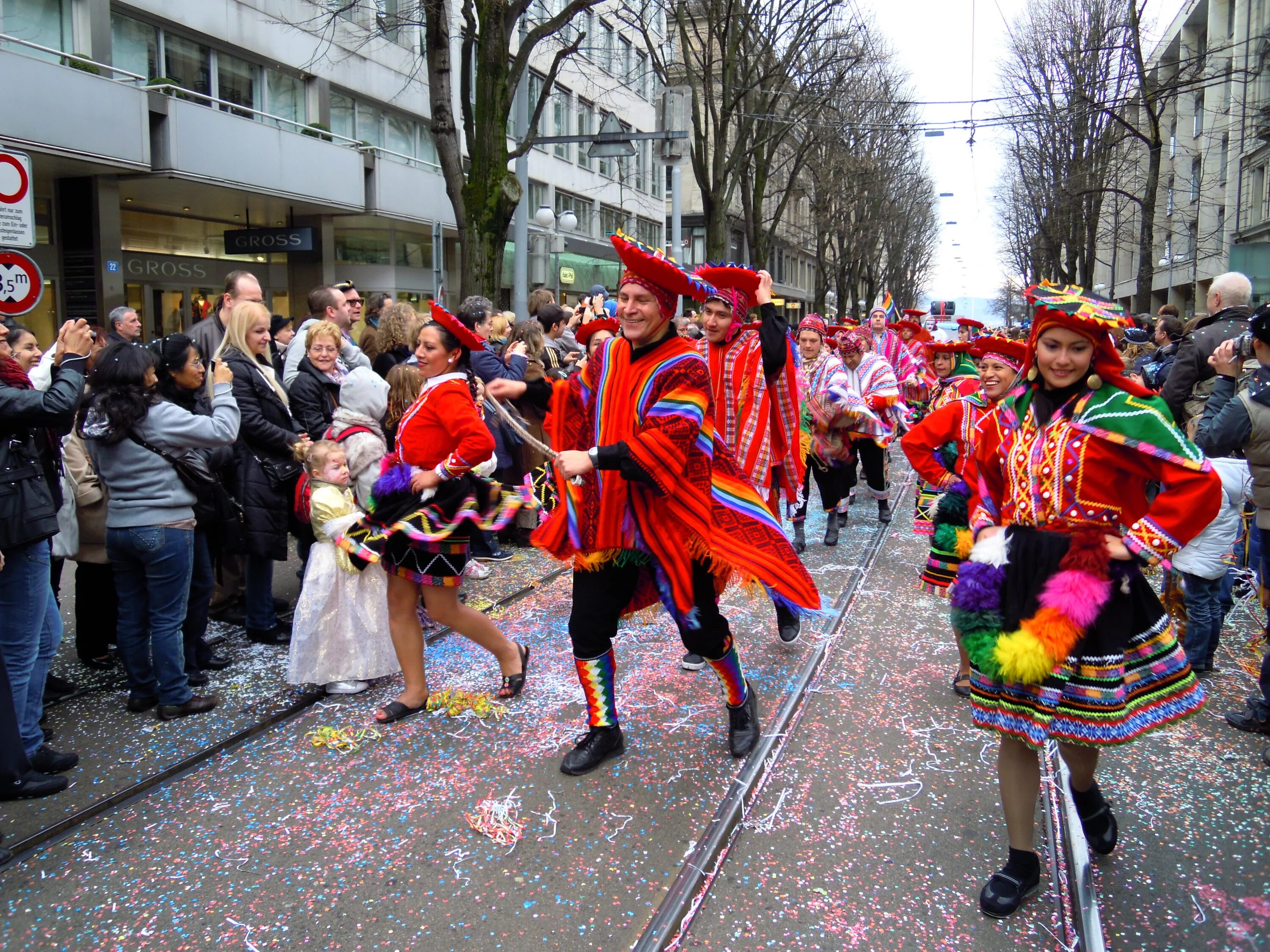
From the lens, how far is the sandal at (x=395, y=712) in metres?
4.23

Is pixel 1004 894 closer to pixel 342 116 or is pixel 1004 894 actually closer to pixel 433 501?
pixel 433 501

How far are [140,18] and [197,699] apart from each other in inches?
575

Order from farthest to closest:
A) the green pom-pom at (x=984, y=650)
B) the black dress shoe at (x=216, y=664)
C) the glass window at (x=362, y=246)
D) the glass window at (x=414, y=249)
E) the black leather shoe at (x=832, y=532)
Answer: the glass window at (x=414, y=249), the glass window at (x=362, y=246), the black leather shoe at (x=832, y=532), the black dress shoe at (x=216, y=664), the green pom-pom at (x=984, y=650)

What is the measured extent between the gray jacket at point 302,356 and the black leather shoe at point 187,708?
1.98 metres

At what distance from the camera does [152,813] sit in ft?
11.3

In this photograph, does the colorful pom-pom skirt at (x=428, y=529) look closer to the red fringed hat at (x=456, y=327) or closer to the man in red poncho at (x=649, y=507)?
the man in red poncho at (x=649, y=507)

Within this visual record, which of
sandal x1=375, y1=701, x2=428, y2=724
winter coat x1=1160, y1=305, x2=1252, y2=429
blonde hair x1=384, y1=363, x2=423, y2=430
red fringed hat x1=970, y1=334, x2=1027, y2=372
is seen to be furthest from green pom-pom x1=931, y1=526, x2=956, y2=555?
winter coat x1=1160, y1=305, x2=1252, y2=429

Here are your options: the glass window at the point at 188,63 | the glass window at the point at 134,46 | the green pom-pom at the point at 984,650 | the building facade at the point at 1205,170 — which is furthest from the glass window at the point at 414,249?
the green pom-pom at the point at 984,650

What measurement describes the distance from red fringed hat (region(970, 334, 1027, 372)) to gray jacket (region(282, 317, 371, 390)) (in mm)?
3517

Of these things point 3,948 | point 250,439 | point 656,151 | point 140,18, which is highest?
point 140,18

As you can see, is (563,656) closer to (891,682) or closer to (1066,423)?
(891,682)

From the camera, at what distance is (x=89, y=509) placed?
4648 mm

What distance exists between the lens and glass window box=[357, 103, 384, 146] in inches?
807

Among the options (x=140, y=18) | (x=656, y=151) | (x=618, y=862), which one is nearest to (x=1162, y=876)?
(x=618, y=862)
